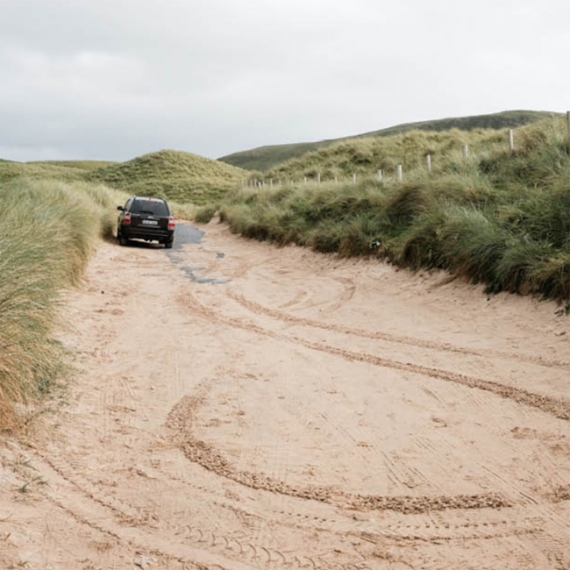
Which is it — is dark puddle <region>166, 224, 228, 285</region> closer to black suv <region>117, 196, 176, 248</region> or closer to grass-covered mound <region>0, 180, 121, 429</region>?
black suv <region>117, 196, 176, 248</region>

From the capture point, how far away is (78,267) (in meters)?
12.1

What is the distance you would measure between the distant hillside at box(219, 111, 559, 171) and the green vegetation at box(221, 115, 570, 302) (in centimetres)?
8441

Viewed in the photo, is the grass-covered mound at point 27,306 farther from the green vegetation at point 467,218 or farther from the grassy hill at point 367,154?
the grassy hill at point 367,154

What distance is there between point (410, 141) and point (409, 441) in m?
37.0

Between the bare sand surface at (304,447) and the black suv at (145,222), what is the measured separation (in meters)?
11.7

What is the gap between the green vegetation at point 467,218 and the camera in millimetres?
9578

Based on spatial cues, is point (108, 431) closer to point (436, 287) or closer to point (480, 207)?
point (436, 287)

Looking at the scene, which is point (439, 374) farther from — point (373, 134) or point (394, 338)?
point (373, 134)

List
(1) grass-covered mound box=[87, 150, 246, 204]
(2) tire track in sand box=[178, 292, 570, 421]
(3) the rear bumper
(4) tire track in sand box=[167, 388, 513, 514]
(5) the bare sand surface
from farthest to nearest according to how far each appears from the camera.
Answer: (1) grass-covered mound box=[87, 150, 246, 204]
(3) the rear bumper
(2) tire track in sand box=[178, 292, 570, 421]
(4) tire track in sand box=[167, 388, 513, 514]
(5) the bare sand surface

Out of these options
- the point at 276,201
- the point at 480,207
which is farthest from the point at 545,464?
the point at 276,201

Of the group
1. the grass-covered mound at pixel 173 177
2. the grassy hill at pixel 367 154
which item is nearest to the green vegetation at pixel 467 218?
the grassy hill at pixel 367 154

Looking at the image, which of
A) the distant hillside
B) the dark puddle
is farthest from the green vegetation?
the distant hillside

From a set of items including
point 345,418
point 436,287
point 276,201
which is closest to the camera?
point 345,418

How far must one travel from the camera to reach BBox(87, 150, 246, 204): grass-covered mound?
6253cm
